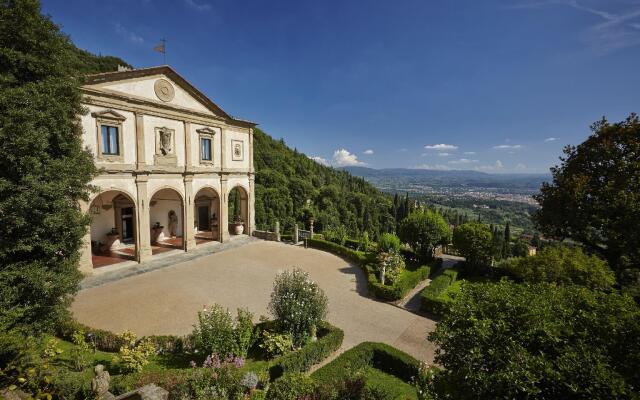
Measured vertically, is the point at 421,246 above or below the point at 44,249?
below

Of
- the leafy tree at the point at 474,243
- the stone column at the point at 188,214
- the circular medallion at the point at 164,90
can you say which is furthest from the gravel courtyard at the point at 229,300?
the circular medallion at the point at 164,90

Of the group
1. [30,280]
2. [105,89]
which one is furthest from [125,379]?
[105,89]

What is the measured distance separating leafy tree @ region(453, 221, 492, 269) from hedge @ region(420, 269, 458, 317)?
1.91 metres

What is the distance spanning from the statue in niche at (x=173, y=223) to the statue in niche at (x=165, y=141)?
6.59 m

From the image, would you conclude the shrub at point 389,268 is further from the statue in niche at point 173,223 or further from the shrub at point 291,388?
the statue in niche at point 173,223

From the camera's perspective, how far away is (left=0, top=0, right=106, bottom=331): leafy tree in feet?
26.4

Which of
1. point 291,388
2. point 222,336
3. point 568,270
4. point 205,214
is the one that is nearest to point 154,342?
point 222,336

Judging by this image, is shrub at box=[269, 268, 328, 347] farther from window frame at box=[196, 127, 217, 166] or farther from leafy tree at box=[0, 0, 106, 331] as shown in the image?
window frame at box=[196, 127, 217, 166]

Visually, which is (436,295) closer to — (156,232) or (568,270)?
(568,270)

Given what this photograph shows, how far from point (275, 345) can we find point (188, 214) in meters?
14.8

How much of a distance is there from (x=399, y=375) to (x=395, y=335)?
88.6 inches

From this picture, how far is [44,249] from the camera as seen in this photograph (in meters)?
8.80

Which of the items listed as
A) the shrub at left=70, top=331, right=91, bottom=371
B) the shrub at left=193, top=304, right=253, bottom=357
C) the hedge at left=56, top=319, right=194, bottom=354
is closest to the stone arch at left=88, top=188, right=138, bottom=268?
the hedge at left=56, top=319, right=194, bottom=354

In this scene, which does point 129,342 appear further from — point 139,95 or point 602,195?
point 602,195
